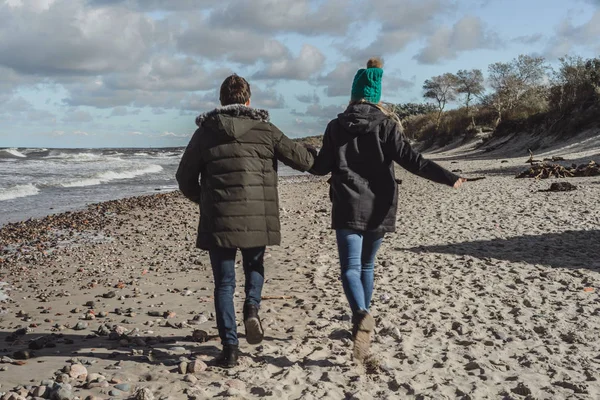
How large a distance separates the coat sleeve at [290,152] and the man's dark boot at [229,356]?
1357 millimetres

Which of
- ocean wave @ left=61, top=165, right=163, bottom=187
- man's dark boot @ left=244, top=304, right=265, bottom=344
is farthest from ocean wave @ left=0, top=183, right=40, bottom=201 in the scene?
man's dark boot @ left=244, top=304, right=265, bottom=344

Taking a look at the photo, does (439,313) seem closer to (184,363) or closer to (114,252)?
(184,363)

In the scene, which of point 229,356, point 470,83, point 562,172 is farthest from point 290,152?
point 470,83

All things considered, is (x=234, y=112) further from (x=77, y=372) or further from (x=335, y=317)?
(x=335, y=317)

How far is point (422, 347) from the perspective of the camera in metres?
4.48

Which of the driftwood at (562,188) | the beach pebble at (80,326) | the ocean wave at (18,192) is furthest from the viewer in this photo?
the ocean wave at (18,192)

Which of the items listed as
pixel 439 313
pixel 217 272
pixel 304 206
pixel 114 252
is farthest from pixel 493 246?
pixel 304 206

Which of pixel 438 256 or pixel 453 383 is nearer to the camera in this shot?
pixel 453 383

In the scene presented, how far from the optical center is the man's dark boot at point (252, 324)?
4.03 metres

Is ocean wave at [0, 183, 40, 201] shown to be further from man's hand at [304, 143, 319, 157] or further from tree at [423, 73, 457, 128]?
tree at [423, 73, 457, 128]

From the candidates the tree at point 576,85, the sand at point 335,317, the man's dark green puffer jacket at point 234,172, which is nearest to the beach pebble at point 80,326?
the sand at point 335,317

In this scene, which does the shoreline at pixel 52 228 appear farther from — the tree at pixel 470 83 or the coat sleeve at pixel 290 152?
the tree at pixel 470 83

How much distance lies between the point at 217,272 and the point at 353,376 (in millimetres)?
1185

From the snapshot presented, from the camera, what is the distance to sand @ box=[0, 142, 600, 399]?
3.77 metres
